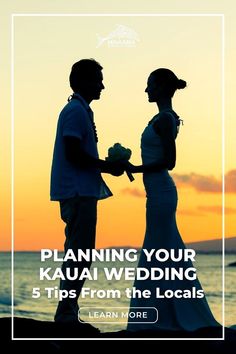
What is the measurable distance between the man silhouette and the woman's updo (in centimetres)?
54

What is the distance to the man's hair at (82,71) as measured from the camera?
359 inches

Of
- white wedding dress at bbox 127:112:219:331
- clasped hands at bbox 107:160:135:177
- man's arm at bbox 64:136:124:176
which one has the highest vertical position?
man's arm at bbox 64:136:124:176

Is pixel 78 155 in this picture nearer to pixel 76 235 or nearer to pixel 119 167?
pixel 119 167

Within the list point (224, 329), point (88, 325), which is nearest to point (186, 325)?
point (224, 329)

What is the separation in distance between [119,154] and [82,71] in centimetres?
86

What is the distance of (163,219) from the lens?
31.2ft

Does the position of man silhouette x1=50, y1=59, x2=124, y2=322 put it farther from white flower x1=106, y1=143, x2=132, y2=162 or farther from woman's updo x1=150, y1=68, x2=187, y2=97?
Answer: woman's updo x1=150, y1=68, x2=187, y2=97

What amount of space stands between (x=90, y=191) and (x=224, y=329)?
186 cm

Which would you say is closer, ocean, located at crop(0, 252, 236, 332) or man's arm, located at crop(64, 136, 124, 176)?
man's arm, located at crop(64, 136, 124, 176)

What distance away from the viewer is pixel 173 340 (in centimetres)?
896

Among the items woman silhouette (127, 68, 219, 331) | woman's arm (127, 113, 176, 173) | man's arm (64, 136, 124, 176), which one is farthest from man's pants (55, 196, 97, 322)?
woman's arm (127, 113, 176, 173)

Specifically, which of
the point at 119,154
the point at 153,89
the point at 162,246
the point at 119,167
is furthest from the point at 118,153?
the point at 162,246

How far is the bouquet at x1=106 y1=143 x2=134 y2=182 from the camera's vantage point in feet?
30.7

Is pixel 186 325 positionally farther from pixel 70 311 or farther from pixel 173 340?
pixel 70 311
